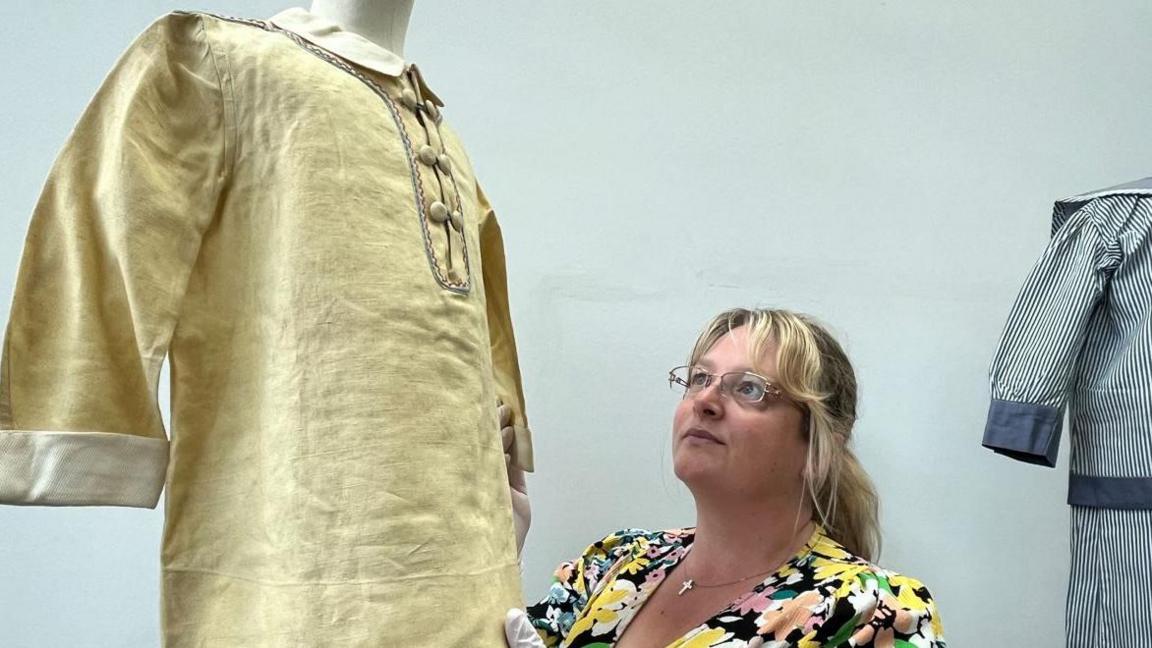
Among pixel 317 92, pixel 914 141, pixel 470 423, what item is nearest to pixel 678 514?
pixel 914 141

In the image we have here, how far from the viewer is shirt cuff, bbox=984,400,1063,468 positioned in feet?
5.61

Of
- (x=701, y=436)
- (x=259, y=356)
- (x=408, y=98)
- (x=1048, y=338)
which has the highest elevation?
(x=408, y=98)

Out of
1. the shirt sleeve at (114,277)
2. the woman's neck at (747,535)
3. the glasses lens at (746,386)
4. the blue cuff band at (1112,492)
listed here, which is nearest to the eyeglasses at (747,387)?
→ the glasses lens at (746,386)

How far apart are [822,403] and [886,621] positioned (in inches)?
13.5

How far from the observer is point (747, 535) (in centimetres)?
149

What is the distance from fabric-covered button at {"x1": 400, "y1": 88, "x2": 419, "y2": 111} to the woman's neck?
736 millimetres

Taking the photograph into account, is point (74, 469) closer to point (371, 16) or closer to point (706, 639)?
point (371, 16)

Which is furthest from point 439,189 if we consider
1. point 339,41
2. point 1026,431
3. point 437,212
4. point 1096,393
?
point 1096,393

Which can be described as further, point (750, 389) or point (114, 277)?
point (750, 389)

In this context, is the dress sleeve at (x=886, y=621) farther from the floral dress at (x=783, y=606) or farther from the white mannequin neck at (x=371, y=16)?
the white mannequin neck at (x=371, y=16)

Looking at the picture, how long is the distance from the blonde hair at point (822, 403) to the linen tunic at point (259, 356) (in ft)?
2.26

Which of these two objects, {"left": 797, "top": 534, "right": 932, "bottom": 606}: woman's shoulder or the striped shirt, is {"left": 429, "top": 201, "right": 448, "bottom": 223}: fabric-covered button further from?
the striped shirt

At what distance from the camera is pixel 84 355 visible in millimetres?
780

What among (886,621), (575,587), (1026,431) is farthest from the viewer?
(1026,431)
